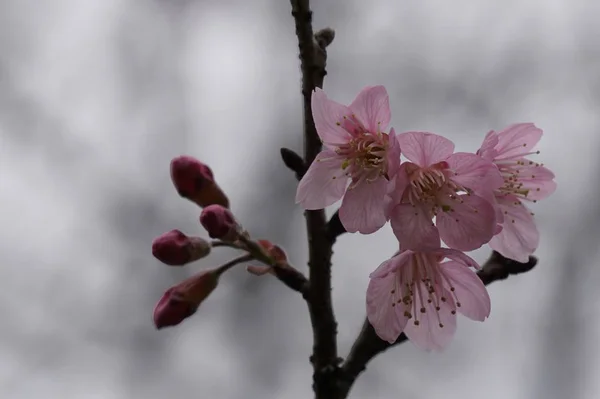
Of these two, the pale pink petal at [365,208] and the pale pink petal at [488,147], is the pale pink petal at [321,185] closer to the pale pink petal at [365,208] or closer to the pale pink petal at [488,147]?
the pale pink petal at [365,208]

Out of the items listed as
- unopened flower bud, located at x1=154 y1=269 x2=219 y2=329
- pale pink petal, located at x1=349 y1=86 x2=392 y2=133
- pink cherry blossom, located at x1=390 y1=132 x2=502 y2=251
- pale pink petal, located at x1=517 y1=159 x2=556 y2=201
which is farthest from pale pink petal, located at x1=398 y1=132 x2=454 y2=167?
unopened flower bud, located at x1=154 y1=269 x2=219 y2=329

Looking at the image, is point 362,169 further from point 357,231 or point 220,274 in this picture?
point 220,274

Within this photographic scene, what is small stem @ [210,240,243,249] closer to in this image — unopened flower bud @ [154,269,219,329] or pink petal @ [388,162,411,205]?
unopened flower bud @ [154,269,219,329]

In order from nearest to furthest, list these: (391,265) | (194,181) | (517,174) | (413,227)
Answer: (413,227) < (391,265) < (517,174) < (194,181)

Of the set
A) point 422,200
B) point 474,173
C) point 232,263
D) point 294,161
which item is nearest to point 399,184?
point 422,200

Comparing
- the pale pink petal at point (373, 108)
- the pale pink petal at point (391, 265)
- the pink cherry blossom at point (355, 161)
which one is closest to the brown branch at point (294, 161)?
the pink cherry blossom at point (355, 161)

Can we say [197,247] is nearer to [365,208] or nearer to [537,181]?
[365,208]

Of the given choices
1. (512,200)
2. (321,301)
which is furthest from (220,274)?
(512,200)
